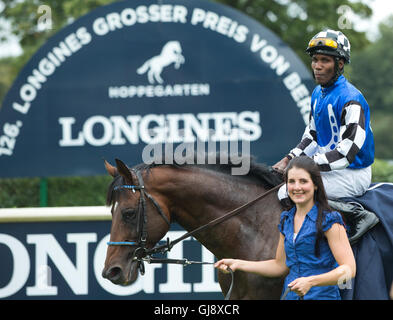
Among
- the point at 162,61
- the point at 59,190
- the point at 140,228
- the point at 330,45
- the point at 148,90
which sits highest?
the point at 162,61

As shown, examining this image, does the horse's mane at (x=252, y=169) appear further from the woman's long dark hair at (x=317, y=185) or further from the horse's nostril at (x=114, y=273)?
the woman's long dark hair at (x=317, y=185)

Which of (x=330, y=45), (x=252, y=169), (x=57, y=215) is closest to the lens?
(x=330, y=45)

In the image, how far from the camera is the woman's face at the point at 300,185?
3156 mm

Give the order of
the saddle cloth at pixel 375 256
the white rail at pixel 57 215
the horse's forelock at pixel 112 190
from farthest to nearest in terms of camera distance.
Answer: the white rail at pixel 57 215 < the horse's forelock at pixel 112 190 < the saddle cloth at pixel 375 256

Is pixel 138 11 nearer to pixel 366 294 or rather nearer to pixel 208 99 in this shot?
pixel 208 99

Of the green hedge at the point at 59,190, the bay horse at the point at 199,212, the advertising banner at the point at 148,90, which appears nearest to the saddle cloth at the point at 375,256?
the bay horse at the point at 199,212

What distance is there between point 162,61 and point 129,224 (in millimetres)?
4250

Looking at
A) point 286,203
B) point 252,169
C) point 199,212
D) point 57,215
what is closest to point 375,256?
point 286,203

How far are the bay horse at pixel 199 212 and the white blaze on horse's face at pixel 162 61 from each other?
3.73m

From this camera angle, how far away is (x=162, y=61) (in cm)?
773

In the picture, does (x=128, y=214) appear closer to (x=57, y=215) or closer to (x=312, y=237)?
(x=312, y=237)

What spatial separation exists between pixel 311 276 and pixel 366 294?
67cm

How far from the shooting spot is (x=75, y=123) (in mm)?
7695
